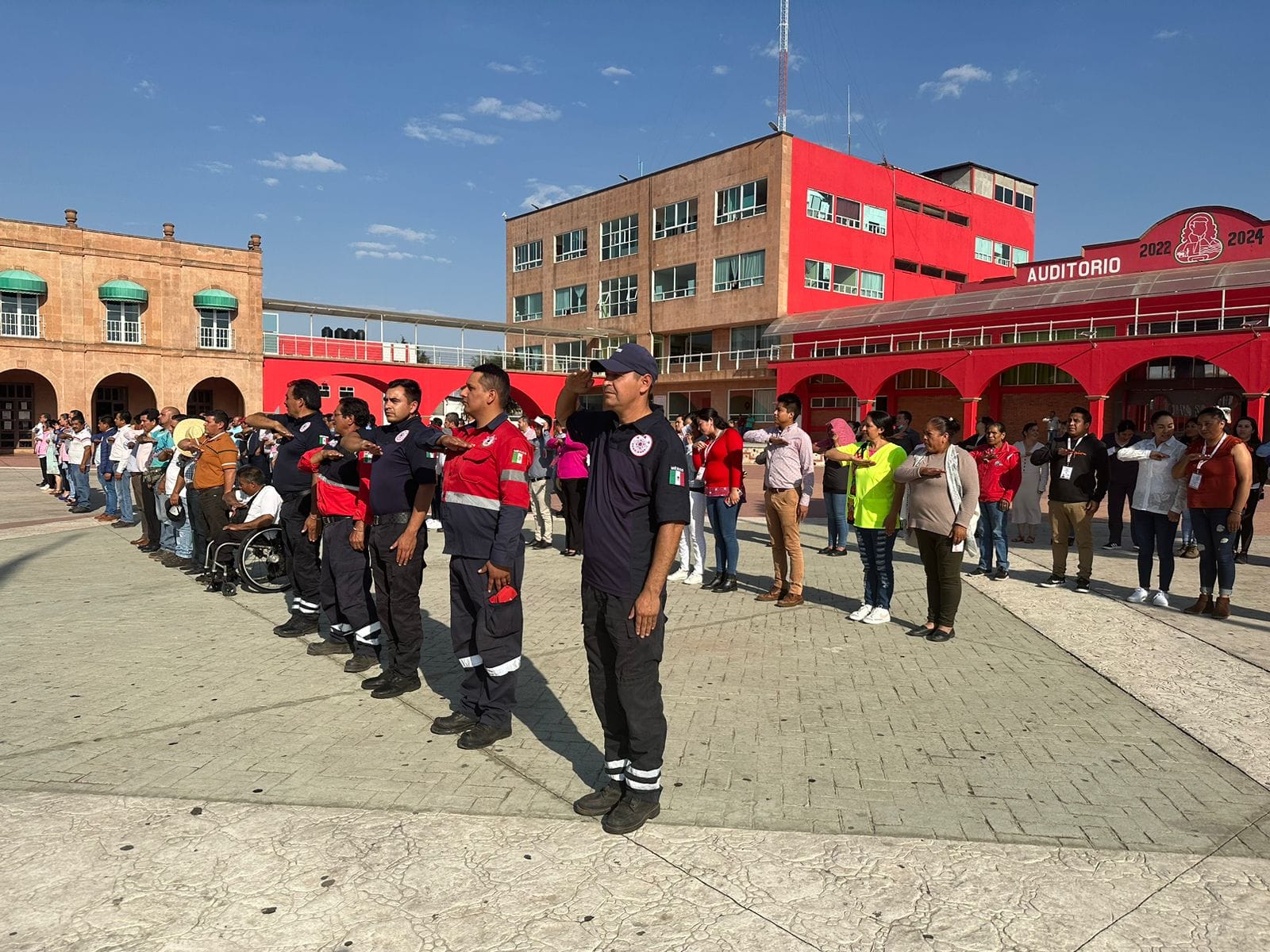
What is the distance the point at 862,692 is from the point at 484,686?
2.44 m

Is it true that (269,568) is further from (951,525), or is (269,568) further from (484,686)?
(951,525)

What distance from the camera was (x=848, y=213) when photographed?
39469mm

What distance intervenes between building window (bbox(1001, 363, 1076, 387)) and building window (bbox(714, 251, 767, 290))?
473 inches

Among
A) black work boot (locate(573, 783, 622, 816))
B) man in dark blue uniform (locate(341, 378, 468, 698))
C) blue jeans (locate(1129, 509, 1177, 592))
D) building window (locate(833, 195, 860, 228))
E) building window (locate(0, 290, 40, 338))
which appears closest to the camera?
black work boot (locate(573, 783, 622, 816))

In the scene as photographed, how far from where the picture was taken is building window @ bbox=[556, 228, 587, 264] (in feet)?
160

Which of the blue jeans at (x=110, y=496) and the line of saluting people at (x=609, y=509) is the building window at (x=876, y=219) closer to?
the line of saluting people at (x=609, y=509)

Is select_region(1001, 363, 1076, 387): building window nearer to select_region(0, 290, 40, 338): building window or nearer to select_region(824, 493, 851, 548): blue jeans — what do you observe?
select_region(824, 493, 851, 548): blue jeans

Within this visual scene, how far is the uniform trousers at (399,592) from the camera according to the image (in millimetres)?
5074

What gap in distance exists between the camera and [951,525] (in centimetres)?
651

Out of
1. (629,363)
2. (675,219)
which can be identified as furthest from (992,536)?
(675,219)

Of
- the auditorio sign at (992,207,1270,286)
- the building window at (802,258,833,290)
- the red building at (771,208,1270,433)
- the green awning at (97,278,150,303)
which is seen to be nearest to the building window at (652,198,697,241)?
the building window at (802,258,833,290)

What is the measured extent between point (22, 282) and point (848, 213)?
36.6 meters

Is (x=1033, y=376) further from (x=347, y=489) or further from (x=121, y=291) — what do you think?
(x=121, y=291)

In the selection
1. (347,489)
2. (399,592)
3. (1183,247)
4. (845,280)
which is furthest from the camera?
(845,280)
